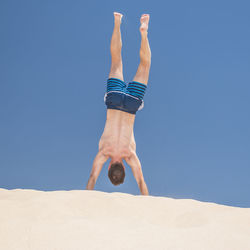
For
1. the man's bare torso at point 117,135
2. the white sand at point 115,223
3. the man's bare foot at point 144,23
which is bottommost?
the white sand at point 115,223

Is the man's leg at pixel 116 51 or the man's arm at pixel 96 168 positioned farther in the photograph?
the man's leg at pixel 116 51

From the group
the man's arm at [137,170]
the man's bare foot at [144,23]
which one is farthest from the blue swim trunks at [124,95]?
the man's bare foot at [144,23]

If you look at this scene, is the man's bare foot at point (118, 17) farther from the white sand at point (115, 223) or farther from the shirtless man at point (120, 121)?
the white sand at point (115, 223)

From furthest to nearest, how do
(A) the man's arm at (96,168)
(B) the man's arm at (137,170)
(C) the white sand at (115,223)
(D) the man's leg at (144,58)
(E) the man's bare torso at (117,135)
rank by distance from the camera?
1. (D) the man's leg at (144,58)
2. (E) the man's bare torso at (117,135)
3. (B) the man's arm at (137,170)
4. (A) the man's arm at (96,168)
5. (C) the white sand at (115,223)

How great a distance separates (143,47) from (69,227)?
4.79 metres

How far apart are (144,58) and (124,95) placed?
96 cm

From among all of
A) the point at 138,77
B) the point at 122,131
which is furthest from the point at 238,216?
the point at 138,77

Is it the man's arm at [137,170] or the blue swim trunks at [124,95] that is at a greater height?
the blue swim trunks at [124,95]

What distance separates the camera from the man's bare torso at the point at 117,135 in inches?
243

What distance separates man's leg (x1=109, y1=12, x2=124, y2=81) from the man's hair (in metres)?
1.80

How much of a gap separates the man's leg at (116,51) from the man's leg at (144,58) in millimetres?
384

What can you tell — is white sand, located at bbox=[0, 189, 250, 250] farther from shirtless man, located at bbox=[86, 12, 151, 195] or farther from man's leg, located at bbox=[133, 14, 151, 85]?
man's leg, located at bbox=[133, 14, 151, 85]

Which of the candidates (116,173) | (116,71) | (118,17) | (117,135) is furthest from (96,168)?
(118,17)

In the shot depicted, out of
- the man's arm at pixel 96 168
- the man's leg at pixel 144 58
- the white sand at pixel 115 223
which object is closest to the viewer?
the white sand at pixel 115 223
